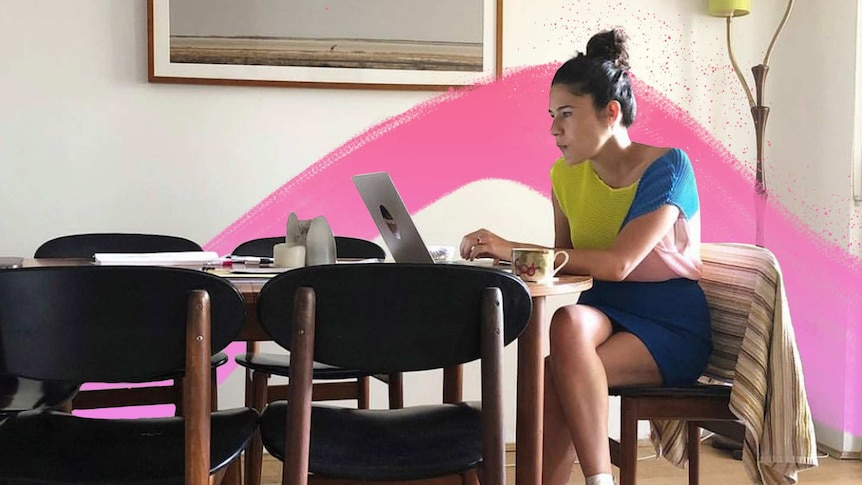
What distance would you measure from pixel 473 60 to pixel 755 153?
1094 millimetres

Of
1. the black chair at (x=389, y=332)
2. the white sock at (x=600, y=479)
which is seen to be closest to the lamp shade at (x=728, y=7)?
the white sock at (x=600, y=479)

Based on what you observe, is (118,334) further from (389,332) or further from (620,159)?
(620,159)

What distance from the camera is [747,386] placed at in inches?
68.7

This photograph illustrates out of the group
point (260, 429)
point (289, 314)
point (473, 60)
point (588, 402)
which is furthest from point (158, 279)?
point (473, 60)

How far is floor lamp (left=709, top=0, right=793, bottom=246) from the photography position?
9.70 feet

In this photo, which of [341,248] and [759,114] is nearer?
[341,248]

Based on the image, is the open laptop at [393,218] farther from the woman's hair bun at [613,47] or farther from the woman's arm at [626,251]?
the woman's hair bun at [613,47]

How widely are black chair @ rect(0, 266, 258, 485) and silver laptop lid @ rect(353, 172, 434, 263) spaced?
1.37 ft

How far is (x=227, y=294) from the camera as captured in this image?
1288 mm

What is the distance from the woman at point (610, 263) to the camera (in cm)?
176

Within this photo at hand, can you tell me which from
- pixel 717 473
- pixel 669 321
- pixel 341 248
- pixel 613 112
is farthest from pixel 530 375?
pixel 717 473

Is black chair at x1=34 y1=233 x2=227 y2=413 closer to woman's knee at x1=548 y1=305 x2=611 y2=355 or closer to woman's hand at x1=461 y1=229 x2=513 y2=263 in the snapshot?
woman's hand at x1=461 y1=229 x2=513 y2=263

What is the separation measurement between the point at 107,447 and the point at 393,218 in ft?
2.17

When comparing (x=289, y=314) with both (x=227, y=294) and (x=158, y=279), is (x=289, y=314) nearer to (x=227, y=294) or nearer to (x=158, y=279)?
(x=227, y=294)
